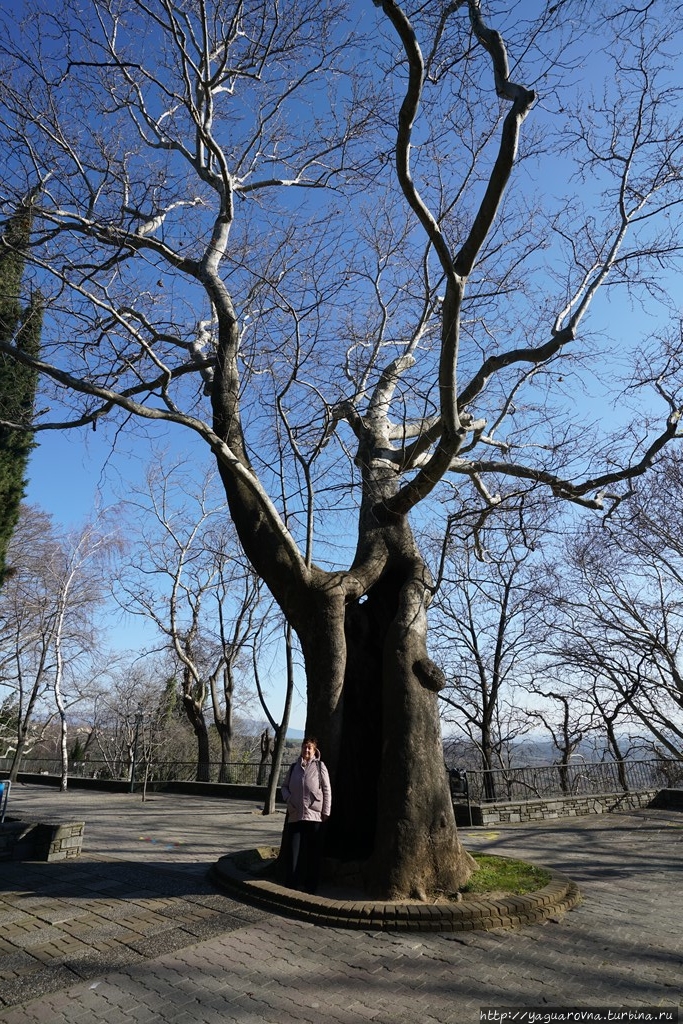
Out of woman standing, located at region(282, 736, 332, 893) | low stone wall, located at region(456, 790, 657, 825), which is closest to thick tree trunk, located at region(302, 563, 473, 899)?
woman standing, located at region(282, 736, 332, 893)

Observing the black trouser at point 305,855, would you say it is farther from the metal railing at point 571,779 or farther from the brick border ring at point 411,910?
the metal railing at point 571,779

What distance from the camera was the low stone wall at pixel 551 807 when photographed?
1188 centimetres

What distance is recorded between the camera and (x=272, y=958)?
166 inches

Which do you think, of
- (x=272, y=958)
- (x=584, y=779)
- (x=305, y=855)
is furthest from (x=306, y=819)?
(x=584, y=779)

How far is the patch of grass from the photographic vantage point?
5719 mm

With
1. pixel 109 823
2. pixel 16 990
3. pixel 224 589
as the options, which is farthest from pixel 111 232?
pixel 224 589

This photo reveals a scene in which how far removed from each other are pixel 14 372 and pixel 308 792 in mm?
11454

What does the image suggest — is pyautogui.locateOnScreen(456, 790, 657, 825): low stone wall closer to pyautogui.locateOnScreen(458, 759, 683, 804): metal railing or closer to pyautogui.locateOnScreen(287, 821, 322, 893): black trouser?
pyautogui.locateOnScreen(458, 759, 683, 804): metal railing

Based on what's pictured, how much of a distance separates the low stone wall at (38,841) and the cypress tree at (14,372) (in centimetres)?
491

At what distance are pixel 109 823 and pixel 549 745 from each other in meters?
18.2

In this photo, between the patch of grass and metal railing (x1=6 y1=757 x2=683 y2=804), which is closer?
the patch of grass

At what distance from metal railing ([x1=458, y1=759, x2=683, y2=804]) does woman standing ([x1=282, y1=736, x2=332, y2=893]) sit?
9.77 meters

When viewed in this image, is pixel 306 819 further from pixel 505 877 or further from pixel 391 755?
pixel 505 877

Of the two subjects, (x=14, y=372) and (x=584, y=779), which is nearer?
(x=14, y=372)
